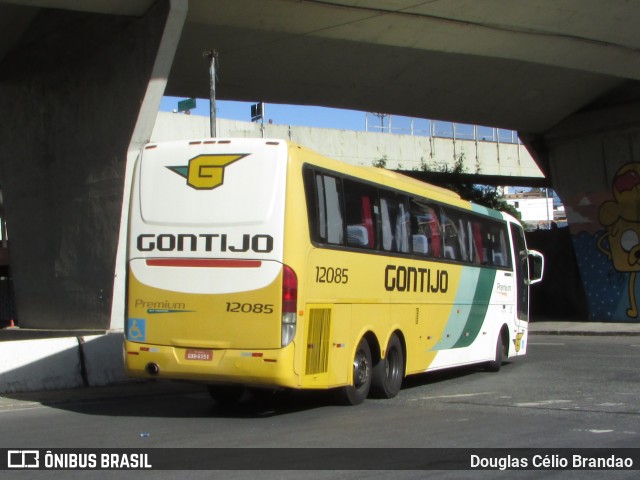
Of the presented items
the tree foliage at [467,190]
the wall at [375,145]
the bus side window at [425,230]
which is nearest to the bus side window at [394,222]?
the bus side window at [425,230]

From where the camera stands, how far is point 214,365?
1019cm

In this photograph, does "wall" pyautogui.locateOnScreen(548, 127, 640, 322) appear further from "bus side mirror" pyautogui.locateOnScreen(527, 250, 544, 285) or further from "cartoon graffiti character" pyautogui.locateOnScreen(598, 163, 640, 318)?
"bus side mirror" pyautogui.locateOnScreen(527, 250, 544, 285)

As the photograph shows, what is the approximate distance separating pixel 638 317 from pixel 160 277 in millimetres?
23679

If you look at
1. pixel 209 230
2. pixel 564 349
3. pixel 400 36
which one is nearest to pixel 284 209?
pixel 209 230

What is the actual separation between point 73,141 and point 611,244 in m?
19.4

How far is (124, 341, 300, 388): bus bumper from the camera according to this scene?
9.96 m

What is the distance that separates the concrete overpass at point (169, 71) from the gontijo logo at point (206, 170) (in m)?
7.15

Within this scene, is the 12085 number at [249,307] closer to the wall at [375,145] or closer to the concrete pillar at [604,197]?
the concrete pillar at [604,197]

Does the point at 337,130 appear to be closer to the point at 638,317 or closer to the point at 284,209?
the point at 638,317

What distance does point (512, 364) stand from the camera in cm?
1844

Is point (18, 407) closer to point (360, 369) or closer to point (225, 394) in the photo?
point (225, 394)

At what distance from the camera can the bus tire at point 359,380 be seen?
11477mm

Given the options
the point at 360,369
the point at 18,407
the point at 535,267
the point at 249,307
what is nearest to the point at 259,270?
the point at 249,307

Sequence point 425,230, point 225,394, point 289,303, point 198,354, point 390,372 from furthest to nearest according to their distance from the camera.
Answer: point 425,230 < point 390,372 < point 225,394 < point 198,354 < point 289,303
